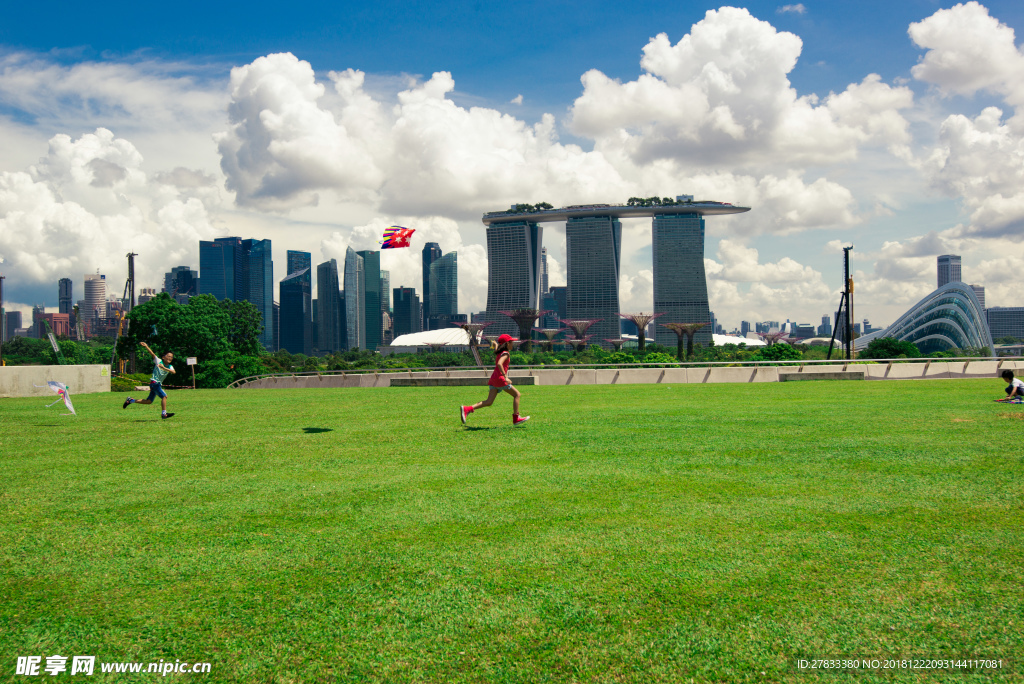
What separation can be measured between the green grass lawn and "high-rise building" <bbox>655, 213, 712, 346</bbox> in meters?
187

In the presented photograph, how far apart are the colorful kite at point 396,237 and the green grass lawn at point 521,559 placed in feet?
103

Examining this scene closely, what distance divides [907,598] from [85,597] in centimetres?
574

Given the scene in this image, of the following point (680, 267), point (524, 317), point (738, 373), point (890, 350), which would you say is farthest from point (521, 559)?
point (680, 267)

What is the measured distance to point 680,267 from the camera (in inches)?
7608

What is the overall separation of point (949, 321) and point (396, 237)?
333 ft

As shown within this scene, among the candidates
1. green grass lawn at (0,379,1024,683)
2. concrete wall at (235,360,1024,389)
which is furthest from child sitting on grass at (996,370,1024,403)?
Result: concrete wall at (235,360,1024,389)

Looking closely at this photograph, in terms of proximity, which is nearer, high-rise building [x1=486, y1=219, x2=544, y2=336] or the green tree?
the green tree

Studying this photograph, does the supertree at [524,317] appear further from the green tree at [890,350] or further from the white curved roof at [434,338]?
the white curved roof at [434,338]

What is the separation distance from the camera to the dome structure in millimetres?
97312

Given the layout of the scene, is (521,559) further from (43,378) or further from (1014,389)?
(43,378)

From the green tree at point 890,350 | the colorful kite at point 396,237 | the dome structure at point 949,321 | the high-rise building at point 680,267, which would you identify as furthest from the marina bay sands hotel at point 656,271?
the colorful kite at point 396,237

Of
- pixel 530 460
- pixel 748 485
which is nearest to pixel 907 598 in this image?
pixel 748 485

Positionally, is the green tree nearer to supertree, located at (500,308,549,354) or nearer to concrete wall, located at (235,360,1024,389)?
concrete wall, located at (235,360,1024,389)

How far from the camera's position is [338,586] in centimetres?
453
